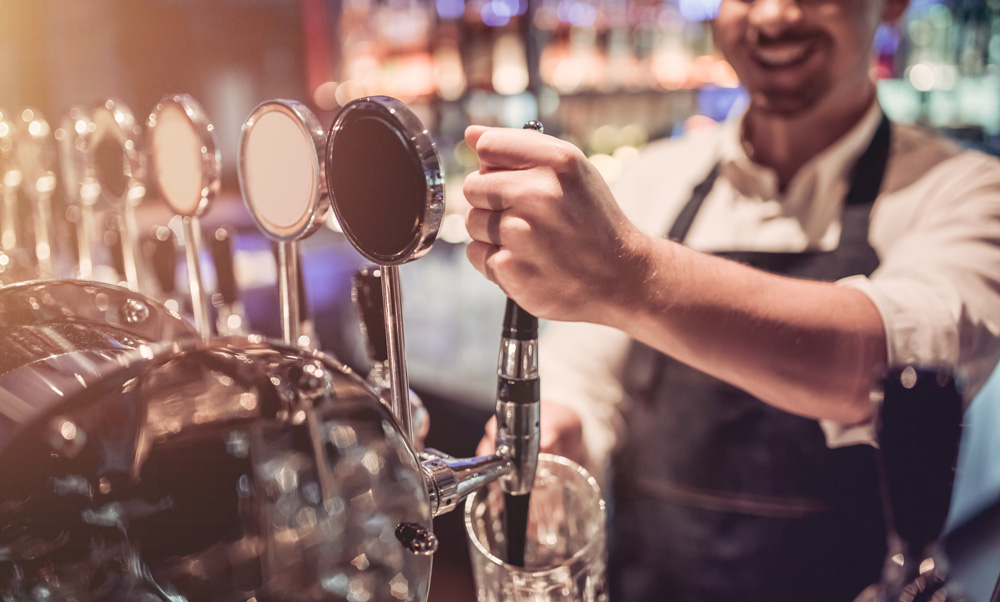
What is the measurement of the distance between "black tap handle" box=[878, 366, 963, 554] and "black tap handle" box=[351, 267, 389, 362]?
1.20 feet

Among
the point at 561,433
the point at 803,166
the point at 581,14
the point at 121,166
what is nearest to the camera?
the point at 121,166

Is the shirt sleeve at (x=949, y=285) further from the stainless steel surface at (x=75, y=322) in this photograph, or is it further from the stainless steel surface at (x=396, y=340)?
the stainless steel surface at (x=75, y=322)

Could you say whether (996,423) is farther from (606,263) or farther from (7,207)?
(7,207)

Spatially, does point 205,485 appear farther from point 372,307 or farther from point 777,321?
point 777,321

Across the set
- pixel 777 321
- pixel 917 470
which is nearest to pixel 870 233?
pixel 777 321

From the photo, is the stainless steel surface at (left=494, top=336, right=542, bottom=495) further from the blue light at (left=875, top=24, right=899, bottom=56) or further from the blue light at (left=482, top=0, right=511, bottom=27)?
the blue light at (left=875, top=24, right=899, bottom=56)

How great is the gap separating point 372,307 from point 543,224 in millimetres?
166

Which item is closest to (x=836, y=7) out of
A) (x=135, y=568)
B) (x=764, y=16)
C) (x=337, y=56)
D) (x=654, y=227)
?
(x=764, y=16)

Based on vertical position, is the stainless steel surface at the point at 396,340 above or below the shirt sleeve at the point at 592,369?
above

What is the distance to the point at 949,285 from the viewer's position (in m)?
0.88

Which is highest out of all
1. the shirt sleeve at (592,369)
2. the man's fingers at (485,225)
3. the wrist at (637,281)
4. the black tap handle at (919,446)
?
the man's fingers at (485,225)

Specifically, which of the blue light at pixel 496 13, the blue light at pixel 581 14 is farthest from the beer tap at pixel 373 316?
the blue light at pixel 581 14

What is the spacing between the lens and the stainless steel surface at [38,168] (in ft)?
3.09

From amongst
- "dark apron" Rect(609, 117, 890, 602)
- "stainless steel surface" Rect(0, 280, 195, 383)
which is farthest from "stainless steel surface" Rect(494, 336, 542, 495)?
"dark apron" Rect(609, 117, 890, 602)
